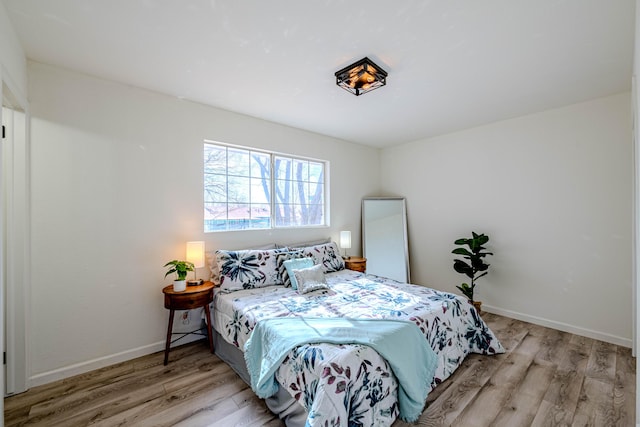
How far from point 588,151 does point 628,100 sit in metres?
0.54

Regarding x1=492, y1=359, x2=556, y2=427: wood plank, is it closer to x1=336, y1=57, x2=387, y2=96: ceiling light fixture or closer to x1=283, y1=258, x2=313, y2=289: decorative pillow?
x1=283, y1=258, x2=313, y2=289: decorative pillow

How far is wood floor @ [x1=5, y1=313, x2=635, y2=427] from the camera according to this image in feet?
5.75

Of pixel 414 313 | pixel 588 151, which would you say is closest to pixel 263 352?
pixel 414 313

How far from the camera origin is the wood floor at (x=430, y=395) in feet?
5.75

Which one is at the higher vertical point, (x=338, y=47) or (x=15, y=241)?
(x=338, y=47)

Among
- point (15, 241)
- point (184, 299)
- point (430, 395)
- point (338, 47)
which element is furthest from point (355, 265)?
point (15, 241)

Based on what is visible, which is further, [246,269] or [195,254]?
[246,269]

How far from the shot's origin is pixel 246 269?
2834 mm

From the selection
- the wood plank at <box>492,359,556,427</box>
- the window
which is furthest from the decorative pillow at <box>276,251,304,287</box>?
the wood plank at <box>492,359,556,427</box>

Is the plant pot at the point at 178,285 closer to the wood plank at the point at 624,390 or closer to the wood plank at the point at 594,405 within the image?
the wood plank at the point at 594,405

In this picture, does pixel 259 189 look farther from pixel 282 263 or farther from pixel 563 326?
pixel 563 326

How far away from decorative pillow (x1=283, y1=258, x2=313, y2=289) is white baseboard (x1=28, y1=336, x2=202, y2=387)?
1.40 meters

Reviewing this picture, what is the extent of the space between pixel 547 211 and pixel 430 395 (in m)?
2.59

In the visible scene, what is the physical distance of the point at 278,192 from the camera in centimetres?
367
